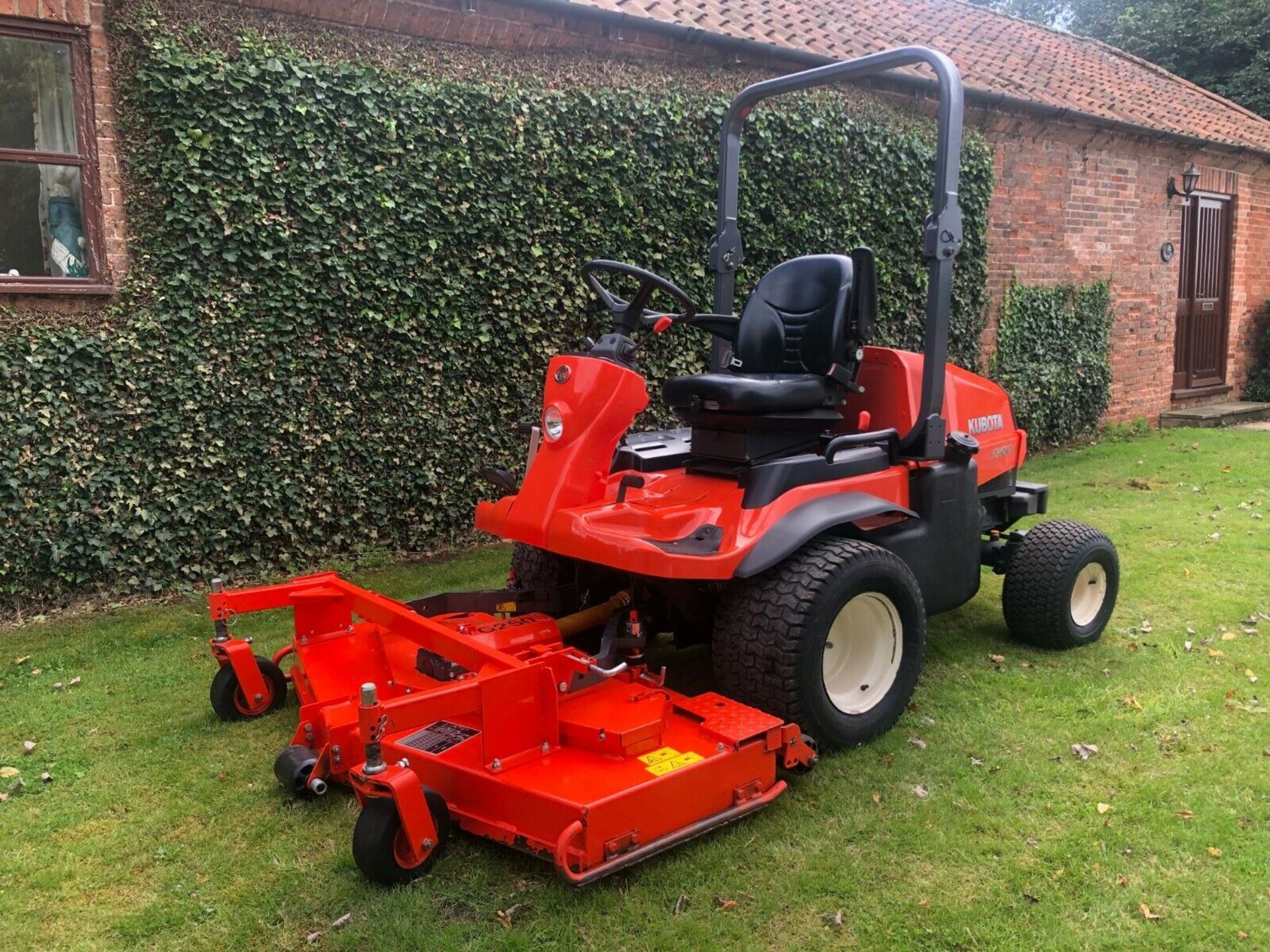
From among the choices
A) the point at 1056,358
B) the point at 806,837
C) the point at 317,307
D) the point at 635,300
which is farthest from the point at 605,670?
the point at 1056,358

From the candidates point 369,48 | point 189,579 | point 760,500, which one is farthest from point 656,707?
point 369,48

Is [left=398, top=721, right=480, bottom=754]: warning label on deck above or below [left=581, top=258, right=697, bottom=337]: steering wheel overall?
below

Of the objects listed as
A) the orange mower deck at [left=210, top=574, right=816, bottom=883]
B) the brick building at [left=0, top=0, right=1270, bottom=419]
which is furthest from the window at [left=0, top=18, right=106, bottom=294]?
the orange mower deck at [left=210, top=574, right=816, bottom=883]

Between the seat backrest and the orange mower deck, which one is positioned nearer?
the orange mower deck

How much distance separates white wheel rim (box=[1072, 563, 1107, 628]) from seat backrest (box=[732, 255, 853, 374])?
5.37 ft

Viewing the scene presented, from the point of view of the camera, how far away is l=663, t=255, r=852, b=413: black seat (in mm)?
3463

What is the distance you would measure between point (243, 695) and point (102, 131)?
2.98 meters

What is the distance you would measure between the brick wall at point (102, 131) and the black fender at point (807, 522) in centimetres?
365

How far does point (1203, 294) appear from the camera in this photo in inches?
481

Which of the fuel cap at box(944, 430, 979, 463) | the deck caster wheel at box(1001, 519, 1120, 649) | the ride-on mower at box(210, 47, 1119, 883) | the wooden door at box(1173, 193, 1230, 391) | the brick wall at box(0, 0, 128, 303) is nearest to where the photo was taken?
the ride-on mower at box(210, 47, 1119, 883)

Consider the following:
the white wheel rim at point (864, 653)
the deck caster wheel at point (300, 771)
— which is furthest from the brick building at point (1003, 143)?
the white wheel rim at point (864, 653)

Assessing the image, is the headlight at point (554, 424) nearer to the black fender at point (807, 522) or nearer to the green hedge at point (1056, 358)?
the black fender at point (807, 522)

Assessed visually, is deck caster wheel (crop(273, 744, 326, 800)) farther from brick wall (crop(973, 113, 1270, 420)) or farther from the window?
brick wall (crop(973, 113, 1270, 420))

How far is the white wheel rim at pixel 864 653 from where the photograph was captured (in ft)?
11.3
